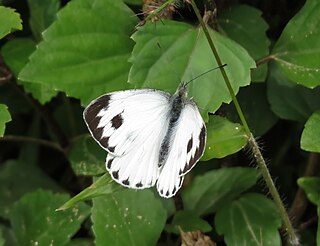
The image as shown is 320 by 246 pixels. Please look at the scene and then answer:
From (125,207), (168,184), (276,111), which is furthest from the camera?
(276,111)

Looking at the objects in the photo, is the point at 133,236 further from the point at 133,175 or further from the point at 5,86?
the point at 5,86

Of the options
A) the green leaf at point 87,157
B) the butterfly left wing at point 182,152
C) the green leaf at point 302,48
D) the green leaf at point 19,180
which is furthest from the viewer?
the green leaf at point 19,180

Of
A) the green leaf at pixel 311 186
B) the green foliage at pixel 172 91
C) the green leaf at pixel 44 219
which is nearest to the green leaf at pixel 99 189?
the green foliage at pixel 172 91

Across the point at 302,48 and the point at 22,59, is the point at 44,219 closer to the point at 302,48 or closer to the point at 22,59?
the point at 22,59

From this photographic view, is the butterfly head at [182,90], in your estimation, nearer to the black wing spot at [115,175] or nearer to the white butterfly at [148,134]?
the white butterfly at [148,134]

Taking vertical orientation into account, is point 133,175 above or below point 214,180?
above

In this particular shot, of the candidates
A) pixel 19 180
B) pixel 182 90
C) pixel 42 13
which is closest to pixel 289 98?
pixel 182 90

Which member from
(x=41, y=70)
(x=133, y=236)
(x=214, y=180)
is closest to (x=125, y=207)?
(x=133, y=236)
